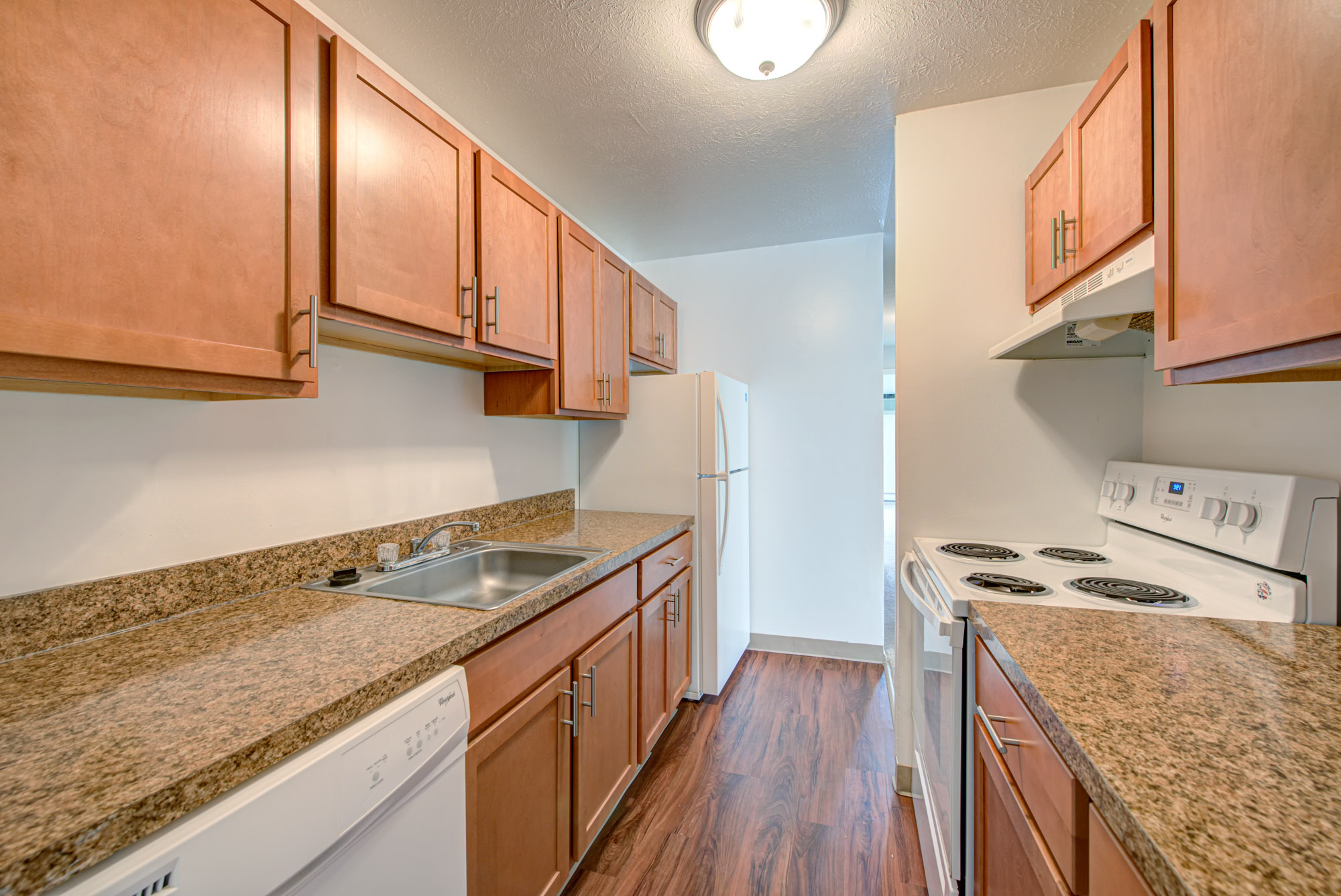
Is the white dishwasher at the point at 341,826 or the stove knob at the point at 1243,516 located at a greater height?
the stove knob at the point at 1243,516

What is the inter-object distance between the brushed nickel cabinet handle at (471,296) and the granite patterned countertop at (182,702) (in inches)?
31.5

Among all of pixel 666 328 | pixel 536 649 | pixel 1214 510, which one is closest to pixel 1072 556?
pixel 1214 510

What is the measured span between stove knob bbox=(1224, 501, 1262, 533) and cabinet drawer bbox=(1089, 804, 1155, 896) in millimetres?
906

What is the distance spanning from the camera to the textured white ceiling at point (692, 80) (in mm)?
1463

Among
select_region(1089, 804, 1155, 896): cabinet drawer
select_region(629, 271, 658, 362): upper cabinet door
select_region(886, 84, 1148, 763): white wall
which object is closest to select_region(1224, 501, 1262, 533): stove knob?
select_region(886, 84, 1148, 763): white wall

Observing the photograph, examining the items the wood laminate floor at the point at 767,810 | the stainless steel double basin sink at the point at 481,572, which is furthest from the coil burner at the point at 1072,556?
the stainless steel double basin sink at the point at 481,572

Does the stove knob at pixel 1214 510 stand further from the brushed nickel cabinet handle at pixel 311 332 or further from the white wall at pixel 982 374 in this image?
the brushed nickel cabinet handle at pixel 311 332

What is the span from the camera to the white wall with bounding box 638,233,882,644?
3018 mm

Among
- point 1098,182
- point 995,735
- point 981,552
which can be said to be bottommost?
point 995,735

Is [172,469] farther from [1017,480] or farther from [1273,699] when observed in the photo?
[1017,480]

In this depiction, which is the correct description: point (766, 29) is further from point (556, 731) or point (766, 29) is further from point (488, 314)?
point (556, 731)

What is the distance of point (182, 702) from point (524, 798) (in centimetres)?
77

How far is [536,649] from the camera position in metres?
1.27

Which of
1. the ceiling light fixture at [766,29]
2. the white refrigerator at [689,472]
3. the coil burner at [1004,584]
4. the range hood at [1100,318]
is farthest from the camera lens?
the white refrigerator at [689,472]
